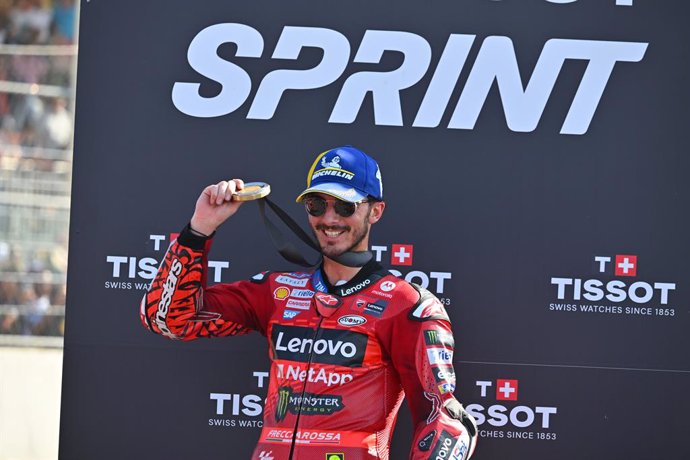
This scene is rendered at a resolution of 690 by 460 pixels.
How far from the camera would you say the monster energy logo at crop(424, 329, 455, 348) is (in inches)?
109

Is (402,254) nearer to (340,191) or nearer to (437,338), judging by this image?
(340,191)

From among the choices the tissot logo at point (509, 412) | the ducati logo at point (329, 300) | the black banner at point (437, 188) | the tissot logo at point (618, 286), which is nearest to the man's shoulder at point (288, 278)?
the ducati logo at point (329, 300)

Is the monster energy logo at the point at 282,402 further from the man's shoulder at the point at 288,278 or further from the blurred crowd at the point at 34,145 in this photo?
the blurred crowd at the point at 34,145

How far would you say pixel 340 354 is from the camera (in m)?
2.85

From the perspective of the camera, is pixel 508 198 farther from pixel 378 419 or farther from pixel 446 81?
pixel 378 419

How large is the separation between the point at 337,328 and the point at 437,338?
0.96 ft

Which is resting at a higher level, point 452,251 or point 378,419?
point 452,251

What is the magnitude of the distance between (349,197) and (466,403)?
1.30 metres

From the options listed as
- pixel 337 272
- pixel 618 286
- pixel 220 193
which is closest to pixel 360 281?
pixel 337 272

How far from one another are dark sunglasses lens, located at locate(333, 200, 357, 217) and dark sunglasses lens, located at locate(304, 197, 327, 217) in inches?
1.5

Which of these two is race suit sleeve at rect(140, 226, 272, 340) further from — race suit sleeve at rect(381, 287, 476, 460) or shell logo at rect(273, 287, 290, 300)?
race suit sleeve at rect(381, 287, 476, 460)

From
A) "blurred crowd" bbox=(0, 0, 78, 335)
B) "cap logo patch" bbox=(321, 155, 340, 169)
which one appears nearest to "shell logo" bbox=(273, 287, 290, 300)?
"cap logo patch" bbox=(321, 155, 340, 169)

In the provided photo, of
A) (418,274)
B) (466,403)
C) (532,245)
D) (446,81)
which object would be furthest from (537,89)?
(466,403)

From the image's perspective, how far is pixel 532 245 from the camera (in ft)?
12.6
